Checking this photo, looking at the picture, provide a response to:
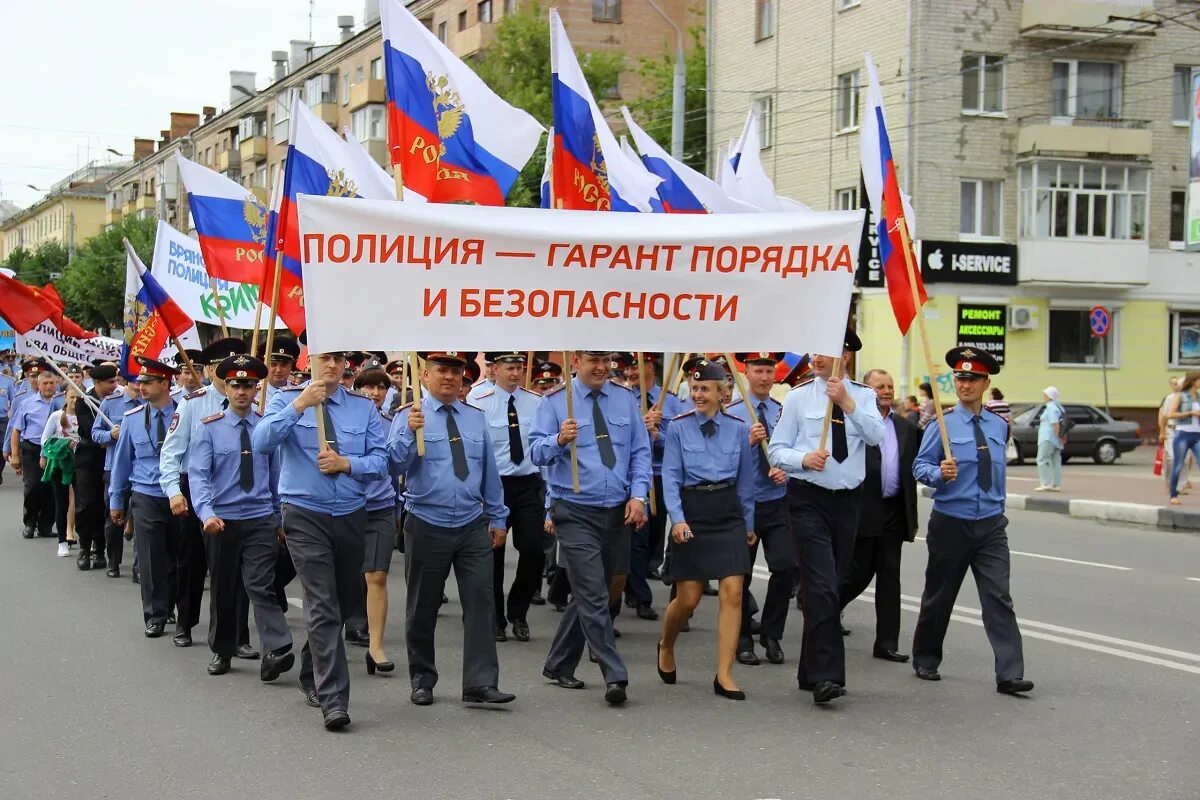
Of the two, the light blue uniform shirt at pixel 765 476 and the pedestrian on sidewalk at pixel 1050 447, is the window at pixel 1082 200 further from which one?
the light blue uniform shirt at pixel 765 476

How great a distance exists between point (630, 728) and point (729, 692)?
0.89 m

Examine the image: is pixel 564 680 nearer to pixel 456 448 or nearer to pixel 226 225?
pixel 456 448

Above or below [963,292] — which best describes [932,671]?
below

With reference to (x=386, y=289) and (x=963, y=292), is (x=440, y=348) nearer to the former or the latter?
(x=386, y=289)

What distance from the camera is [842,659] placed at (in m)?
7.75

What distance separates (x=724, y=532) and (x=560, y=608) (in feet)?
11.6

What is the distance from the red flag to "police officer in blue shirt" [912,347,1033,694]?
915 cm

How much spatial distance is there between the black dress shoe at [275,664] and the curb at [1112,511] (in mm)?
11203

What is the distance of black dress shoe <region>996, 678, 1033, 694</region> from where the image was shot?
26.2 feet

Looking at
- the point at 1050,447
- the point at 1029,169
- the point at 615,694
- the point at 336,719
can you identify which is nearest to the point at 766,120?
the point at 1029,169

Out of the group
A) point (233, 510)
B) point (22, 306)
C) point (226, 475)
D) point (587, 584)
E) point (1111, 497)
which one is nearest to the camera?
point (587, 584)

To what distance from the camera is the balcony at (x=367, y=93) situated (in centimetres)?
6162

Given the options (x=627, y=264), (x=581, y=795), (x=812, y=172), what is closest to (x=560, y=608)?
(x=627, y=264)

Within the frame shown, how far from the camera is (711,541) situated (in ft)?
26.7
